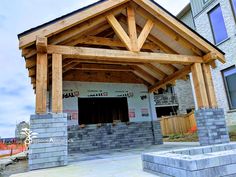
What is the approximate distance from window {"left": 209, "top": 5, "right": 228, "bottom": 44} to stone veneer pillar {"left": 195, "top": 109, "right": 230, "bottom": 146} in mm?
5103

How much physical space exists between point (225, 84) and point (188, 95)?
9.52m

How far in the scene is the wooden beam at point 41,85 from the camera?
4.77 metres

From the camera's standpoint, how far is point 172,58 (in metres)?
6.49

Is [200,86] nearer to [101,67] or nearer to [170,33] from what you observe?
[170,33]

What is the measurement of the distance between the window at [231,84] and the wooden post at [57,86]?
27.1ft

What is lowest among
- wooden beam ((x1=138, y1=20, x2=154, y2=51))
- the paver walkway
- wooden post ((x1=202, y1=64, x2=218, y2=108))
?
the paver walkway

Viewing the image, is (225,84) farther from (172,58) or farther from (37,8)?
(37,8)

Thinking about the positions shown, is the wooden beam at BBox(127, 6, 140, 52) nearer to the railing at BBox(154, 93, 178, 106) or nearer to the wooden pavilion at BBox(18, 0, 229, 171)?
the wooden pavilion at BBox(18, 0, 229, 171)

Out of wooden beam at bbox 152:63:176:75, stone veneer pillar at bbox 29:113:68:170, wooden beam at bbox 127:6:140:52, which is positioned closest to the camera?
stone veneer pillar at bbox 29:113:68:170

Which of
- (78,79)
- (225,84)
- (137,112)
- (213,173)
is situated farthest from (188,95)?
(213,173)

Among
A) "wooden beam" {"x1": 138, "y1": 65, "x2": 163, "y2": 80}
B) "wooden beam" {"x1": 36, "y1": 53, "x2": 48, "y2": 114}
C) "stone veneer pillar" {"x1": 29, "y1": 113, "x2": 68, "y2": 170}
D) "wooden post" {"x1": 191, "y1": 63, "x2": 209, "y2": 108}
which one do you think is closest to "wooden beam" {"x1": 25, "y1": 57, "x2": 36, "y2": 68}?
"wooden beam" {"x1": 36, "y1": 53, "x2": 48, "y2": 114}

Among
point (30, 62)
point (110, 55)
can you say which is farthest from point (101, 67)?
point (30, 62)

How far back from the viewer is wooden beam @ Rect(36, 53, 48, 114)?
477 cm

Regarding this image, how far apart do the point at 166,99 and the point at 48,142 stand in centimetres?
1606
